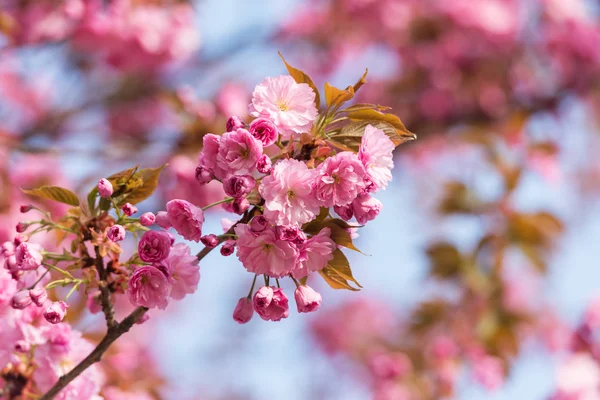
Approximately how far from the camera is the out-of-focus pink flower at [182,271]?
1.15m

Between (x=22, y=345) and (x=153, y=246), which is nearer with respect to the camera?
(x=153, y=246)

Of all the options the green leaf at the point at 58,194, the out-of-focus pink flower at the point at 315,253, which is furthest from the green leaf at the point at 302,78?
the green leaf at the point at 58,194

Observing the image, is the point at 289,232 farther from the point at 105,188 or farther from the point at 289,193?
the point at 105,188

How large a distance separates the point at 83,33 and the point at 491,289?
2.48m

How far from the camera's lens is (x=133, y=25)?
349 cm

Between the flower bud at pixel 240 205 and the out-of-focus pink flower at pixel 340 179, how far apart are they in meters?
0.13

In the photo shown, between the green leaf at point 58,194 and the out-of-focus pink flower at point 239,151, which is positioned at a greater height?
the green leaf at point 58,194

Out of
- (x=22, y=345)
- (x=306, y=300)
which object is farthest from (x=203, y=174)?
(x=22, y=345)

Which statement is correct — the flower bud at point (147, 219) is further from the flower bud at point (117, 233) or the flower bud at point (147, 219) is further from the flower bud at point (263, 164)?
the flower bud at point (263, 164)

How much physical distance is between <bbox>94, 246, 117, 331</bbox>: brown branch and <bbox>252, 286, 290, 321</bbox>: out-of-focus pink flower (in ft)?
0.87

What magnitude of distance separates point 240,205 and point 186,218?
102mm

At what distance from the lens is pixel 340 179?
43.1 inches

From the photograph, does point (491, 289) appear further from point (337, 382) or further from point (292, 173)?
point (337, 382)

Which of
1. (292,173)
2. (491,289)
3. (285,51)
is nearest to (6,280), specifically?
(292,173)
